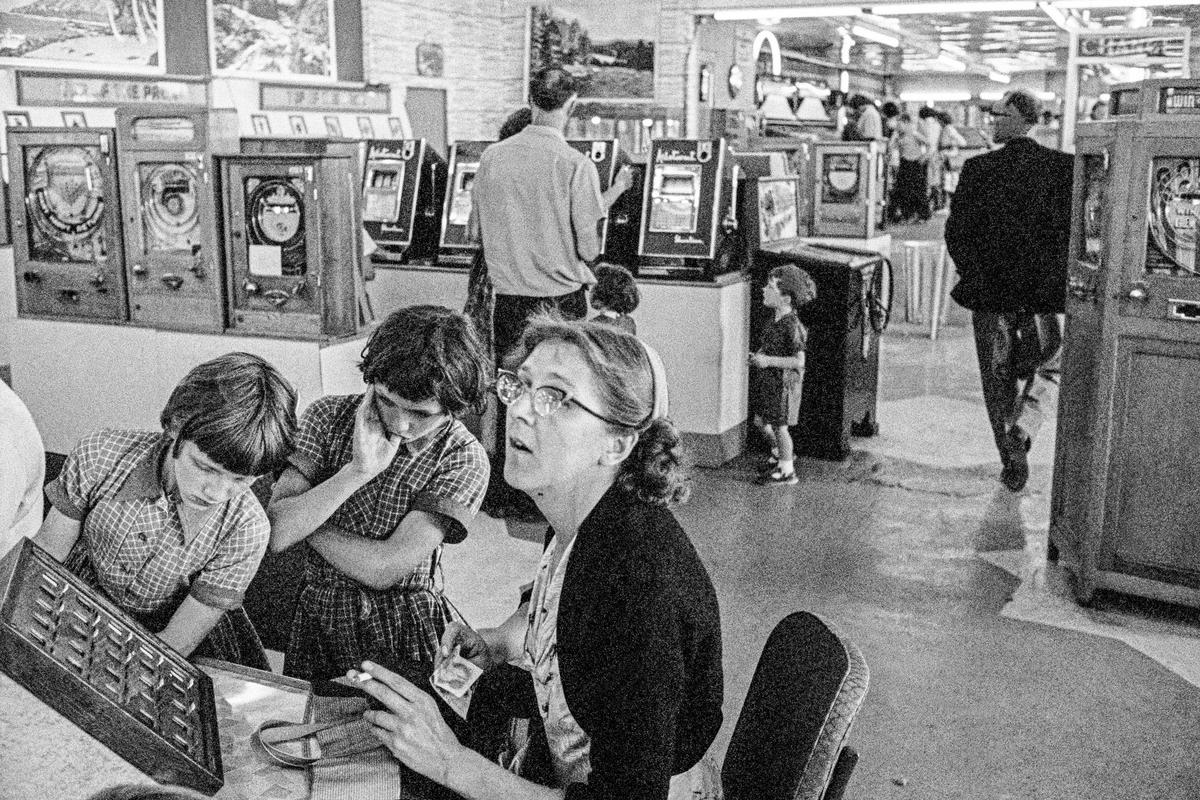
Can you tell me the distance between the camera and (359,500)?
2.37m

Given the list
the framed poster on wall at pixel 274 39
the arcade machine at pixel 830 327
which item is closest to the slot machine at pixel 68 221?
the arcade machine at pixel 830 327

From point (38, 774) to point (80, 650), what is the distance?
0.49 ft

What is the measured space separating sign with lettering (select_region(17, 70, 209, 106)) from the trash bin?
3.57 m

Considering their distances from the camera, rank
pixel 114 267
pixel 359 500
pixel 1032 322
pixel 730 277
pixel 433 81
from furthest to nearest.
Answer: pixel 433 81 < pixel 730 277 < pixel 1032 322 < pixel 114 267 < pixel 359 500

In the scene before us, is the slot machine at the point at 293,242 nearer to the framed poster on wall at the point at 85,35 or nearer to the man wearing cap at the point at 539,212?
the man wearing cap at the point at 539,212

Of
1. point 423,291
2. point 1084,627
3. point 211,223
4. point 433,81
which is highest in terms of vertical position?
point 433,81

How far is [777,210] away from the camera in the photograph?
647cm

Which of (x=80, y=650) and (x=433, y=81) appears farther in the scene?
(x=433, y=81)

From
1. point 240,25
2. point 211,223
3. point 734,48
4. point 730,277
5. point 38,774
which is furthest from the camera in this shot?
point 734,48

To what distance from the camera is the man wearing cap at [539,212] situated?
4875 millimetres

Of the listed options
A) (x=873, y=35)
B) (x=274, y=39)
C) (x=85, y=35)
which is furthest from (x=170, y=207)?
(x=873, y=35)

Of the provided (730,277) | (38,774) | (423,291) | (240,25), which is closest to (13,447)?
(38,774)

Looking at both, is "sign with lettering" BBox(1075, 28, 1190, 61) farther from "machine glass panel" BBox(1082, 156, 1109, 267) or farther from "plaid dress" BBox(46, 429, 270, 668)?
"plaid dress" BBox(46, 429, 270, 668)

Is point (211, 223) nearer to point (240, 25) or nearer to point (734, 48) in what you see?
point (240, 25)
